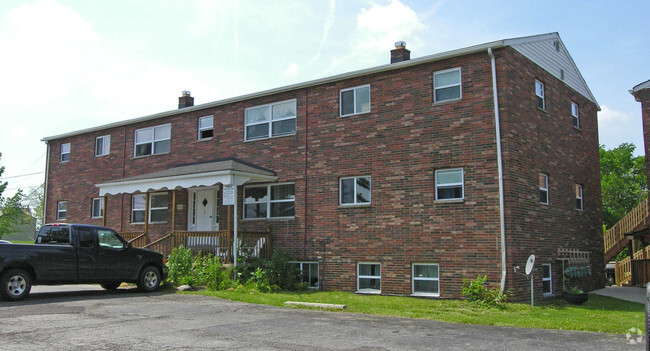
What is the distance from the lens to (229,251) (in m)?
16.8

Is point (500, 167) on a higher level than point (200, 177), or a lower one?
lower

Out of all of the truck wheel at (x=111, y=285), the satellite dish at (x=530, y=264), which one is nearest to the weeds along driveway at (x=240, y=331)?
the truck wheel at (x=111, y=285)

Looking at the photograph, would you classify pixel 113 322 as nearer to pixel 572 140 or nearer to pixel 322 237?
pixel 322 237

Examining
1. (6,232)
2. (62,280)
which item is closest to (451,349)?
(62,280)

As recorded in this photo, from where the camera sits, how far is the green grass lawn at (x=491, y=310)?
10.6 m

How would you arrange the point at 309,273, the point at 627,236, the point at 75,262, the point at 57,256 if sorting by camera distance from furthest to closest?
the point at 627,236, the point at 309,273, the point at 75,262, the point at 57,256

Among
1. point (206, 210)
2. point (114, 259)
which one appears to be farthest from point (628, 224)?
point (114, 259)

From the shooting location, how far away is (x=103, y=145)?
24.8m

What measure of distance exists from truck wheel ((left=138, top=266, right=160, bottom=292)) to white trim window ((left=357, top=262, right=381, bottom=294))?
5556 millimetres

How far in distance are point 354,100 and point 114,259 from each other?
316 inches

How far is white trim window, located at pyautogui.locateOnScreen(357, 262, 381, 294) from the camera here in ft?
52.2

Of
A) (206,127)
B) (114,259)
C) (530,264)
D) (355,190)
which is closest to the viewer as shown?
(530,264)

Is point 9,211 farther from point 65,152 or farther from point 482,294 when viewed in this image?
point 482,294

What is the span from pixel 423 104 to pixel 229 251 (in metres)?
6.97
